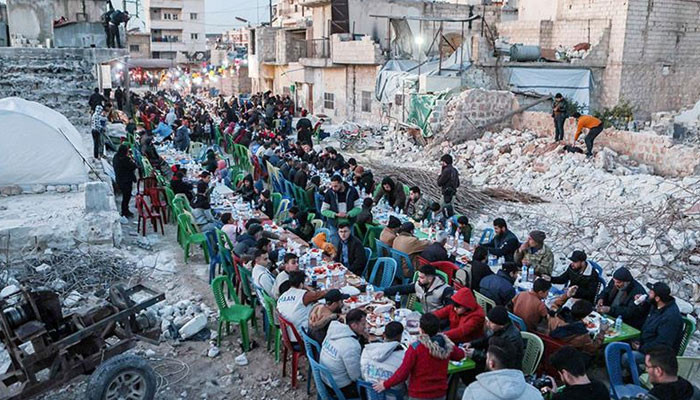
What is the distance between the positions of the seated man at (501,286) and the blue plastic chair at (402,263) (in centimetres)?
143

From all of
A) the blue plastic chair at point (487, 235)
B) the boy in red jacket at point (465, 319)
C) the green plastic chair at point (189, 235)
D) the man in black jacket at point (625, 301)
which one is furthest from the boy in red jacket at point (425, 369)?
the green plastic chair at point (189, 235)

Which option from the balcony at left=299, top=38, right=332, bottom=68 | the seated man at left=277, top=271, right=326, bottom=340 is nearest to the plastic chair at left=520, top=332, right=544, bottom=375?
the seated man at left=277, top=271, right=326, bottom=340

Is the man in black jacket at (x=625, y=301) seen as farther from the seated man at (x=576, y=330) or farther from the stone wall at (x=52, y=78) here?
the stone wall at (x=52, y=78)

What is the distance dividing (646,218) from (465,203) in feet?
12.3

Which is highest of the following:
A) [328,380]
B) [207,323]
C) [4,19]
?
[4,19]

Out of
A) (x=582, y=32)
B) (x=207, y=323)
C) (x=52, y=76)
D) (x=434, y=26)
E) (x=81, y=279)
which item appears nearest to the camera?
(x=207, y=323)

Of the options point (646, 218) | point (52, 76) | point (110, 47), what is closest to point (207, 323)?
point (646, 218)

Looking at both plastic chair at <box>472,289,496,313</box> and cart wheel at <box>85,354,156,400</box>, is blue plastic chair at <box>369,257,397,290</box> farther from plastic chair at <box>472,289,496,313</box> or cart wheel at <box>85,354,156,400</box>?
cart wheel at <box>85,354,156,400</box>

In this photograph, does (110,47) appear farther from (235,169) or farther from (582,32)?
(582,32)

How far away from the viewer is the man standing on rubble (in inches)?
611

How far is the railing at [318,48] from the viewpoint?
1129 inches

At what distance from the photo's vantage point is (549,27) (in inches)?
989

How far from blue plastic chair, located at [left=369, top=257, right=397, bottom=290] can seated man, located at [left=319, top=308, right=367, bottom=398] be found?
7.81 feet

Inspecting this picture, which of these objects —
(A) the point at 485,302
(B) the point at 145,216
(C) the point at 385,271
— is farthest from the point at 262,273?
(B) the point at 145,216
